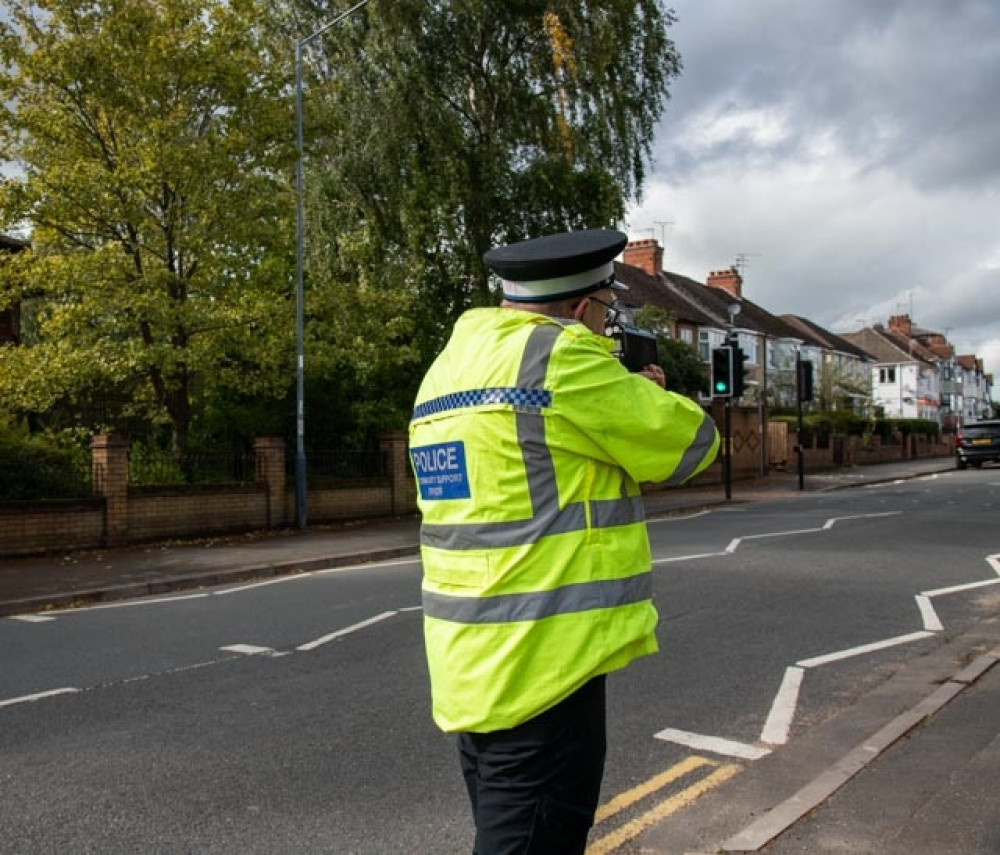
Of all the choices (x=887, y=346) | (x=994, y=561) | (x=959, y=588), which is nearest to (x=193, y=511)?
(x=959, y=588)

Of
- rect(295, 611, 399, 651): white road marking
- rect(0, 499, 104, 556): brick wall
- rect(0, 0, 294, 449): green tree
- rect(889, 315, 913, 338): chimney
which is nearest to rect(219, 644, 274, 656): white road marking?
rect(295, 611, 399, 651): white road marking

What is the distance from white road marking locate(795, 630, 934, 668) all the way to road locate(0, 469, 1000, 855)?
3cm

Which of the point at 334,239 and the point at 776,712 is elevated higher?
the point at 334,239

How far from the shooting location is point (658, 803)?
4082 mm

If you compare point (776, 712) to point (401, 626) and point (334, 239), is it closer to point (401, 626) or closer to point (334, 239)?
point (401, 626)

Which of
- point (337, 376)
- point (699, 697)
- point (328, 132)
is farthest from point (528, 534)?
point (337, 376)

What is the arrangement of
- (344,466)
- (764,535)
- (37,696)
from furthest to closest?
(344,466) → (764,535) → (37,696)

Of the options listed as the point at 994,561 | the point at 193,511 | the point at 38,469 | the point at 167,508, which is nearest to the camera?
the point at 994,561

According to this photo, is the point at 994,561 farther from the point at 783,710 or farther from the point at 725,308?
the point at 725,308

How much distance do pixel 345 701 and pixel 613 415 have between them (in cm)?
410

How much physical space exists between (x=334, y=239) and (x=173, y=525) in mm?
9999

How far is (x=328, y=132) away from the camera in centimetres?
1817

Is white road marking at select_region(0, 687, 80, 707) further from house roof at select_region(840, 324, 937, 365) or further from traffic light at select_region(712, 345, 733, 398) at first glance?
house roof at select_region(840, 324, 937, 365)

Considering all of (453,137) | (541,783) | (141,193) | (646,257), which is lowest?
(541,783)
